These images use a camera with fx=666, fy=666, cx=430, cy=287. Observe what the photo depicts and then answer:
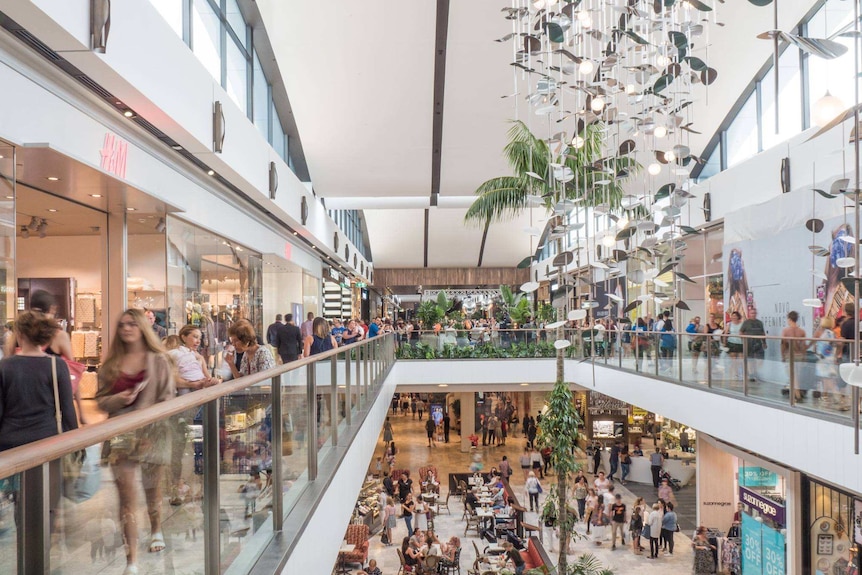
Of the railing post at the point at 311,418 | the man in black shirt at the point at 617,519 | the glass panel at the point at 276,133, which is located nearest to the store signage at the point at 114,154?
the railing post at the point at 311,418

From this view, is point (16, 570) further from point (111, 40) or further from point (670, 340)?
point (670, 340)

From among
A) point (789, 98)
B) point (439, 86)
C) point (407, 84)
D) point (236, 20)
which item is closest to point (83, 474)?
point (236, 20)

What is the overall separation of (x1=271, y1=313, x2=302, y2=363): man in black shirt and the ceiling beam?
5.83 m

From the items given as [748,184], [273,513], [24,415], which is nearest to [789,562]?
[748,184]

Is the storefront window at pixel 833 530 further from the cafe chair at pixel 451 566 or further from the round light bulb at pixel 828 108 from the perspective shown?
the round light bulb at pixel 828 108

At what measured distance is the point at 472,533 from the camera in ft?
48.9

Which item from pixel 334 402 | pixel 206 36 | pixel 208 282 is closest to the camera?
pixel 334 402

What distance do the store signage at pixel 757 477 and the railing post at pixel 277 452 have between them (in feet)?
29.3

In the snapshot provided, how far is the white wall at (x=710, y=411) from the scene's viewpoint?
656 cm

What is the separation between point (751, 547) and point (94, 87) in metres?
11.1

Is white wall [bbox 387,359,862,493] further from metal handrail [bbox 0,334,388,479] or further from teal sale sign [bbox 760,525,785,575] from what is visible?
teal sale sign [bbox 760,525,785,575]

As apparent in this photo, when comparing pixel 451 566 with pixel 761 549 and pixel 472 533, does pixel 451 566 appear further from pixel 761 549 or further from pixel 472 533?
pixel 761 549

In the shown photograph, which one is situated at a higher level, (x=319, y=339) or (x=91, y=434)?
(x=91, y=434)

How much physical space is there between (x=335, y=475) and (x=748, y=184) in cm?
981
